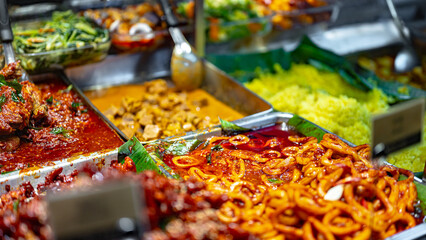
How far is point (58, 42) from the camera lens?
325cm

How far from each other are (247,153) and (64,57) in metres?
1.63

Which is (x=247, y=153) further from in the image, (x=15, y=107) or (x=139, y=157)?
(x=15, y=107)

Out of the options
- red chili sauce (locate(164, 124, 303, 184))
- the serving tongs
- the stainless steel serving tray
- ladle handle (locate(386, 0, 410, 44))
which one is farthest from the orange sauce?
ladle handle (locate(386, 0, 410, 44))

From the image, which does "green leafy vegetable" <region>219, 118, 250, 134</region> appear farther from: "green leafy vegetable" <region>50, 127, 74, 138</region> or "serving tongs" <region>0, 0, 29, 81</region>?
"serving tongs" <region>0, 0, 29, 81</region>

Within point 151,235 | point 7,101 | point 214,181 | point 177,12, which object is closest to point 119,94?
point 177,12

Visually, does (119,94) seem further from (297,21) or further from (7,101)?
(297,21)

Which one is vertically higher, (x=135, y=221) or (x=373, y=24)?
(x=135, y=221)

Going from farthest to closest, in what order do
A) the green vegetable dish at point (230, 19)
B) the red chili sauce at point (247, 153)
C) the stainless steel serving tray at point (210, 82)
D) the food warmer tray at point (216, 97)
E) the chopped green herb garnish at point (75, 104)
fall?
1. the green vegetable dish at point (230, 19)
2. the stainless steel serving tray at point (210, 82)
3. the chopped green herb garnish at point (75, 104)
4. the red chili sauce at point (247, 153)
5. the food warmer tray at point (216, 97)

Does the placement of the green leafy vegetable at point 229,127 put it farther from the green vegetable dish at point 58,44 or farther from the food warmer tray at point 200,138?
the green vegetable dish at point 58,44

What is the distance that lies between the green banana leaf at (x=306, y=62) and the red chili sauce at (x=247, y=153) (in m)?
1.13

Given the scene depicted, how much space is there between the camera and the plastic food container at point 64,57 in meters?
3.13

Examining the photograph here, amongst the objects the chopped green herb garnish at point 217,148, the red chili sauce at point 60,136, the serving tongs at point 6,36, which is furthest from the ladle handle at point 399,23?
the serving tongs at point 6,36

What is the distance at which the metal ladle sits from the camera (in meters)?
4.22

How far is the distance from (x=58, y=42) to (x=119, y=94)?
0.62 metres
